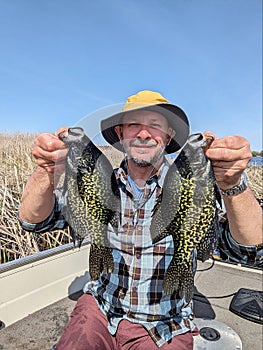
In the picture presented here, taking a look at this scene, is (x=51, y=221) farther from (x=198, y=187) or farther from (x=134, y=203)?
(x=198, y=187)

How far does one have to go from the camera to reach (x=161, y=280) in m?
1.69

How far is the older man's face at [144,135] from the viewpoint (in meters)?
1.68

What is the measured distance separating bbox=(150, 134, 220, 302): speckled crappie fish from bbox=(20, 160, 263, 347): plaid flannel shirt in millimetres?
187

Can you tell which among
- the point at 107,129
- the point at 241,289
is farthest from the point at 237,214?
the point at 241,289

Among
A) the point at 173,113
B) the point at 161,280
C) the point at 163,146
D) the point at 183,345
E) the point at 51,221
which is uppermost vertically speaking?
the point at 173,113

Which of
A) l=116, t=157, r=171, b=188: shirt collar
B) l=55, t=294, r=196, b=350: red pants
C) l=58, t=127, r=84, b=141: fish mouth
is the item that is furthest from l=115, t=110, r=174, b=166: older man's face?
l=55, t=294, r=196, b=350: red pants

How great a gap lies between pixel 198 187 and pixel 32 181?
33.4 inches

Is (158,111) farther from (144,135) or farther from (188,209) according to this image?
(188,209)

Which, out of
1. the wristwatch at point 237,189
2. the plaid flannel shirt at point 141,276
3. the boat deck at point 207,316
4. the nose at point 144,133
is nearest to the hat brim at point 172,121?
the nose at point 144,133

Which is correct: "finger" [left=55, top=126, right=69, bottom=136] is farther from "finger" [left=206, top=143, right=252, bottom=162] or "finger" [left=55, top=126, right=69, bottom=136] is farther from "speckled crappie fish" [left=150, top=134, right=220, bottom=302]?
"finger" [left=206, top=143, right=252, bottom=162]

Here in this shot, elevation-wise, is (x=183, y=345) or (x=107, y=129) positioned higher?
(x=107, y=129)

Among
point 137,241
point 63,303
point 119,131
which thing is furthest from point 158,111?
point 63,303

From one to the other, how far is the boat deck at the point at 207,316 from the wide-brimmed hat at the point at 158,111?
133cm

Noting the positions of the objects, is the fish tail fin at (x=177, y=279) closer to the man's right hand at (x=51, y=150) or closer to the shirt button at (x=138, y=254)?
the shirt button at (x=138, y=254)
